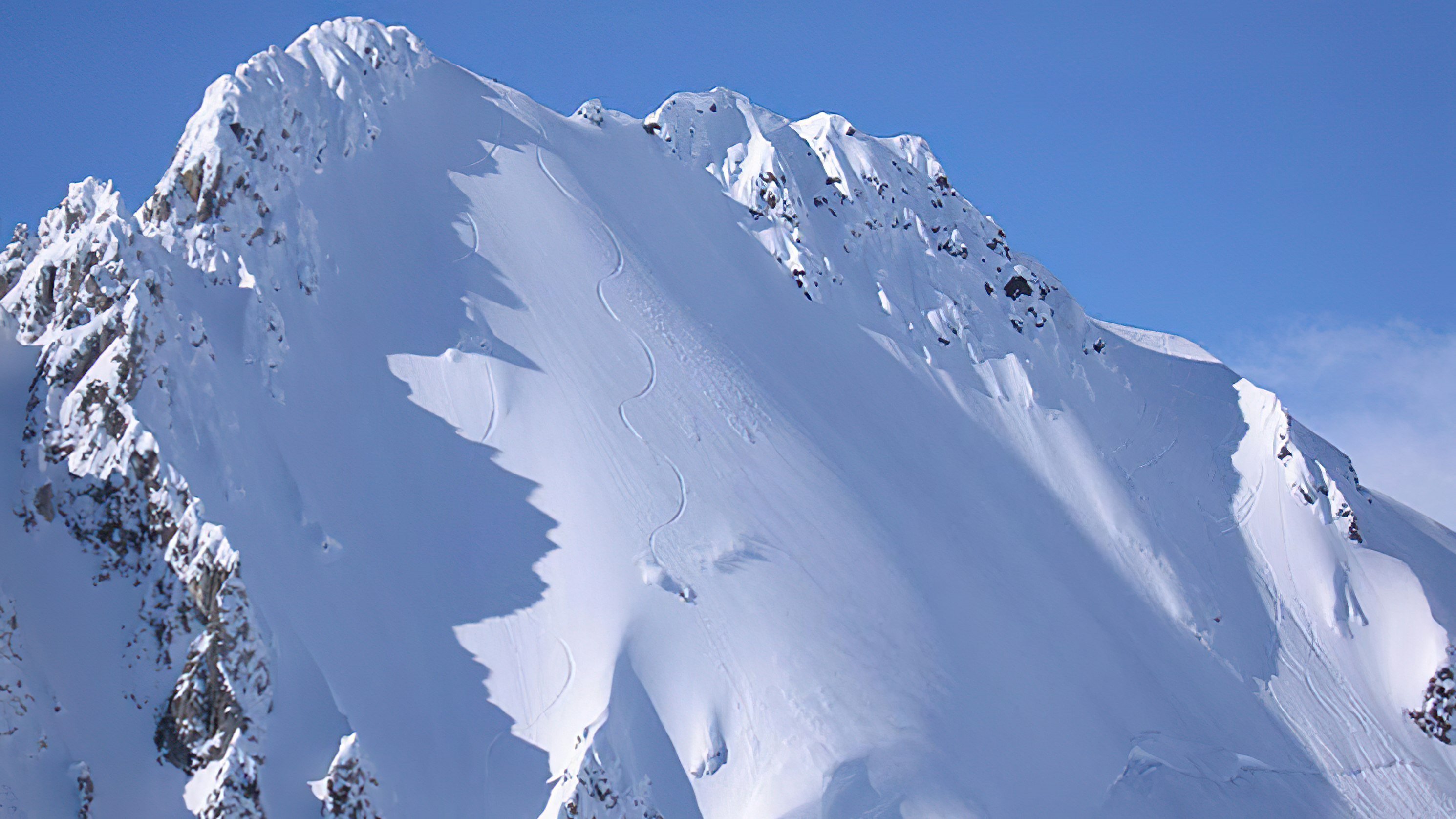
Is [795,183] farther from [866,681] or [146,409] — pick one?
[146,409]

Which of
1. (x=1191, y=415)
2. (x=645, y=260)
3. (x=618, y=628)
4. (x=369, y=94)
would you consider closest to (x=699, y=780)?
(x=618, y=628)

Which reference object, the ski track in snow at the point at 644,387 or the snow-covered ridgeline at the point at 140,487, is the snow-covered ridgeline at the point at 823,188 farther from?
the snow-covered ridgeline at the point at 140,487

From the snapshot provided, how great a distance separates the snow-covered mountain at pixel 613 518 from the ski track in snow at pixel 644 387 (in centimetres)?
13

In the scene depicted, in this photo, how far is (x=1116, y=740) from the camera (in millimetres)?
26578

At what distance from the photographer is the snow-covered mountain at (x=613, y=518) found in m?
18.7

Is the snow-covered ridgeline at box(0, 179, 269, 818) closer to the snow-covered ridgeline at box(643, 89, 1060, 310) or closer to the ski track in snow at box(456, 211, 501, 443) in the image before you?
the ski track in snow at box(456, 211, 501, 443)

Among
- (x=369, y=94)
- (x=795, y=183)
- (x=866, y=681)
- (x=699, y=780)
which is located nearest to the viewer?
(x=699, y=780)

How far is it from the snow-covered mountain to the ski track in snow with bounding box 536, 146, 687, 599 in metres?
0.13

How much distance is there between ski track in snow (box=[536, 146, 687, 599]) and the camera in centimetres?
2428

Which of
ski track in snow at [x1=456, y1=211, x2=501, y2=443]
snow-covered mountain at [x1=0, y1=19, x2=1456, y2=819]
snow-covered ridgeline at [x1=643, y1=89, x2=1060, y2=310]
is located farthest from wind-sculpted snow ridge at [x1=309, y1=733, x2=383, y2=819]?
snow-covered ridgeline at [x1=643, y1=89, x2=1060, y2=310]

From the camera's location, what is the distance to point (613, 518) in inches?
952

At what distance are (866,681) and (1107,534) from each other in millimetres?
12563

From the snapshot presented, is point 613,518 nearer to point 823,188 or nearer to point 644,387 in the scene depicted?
point 644,387

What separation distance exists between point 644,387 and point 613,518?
447 cm
